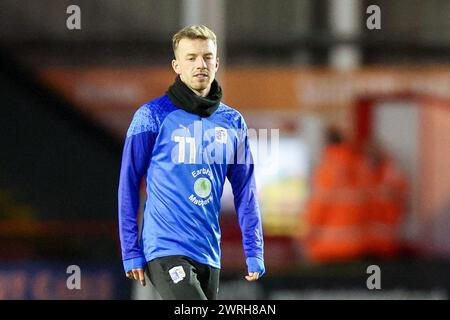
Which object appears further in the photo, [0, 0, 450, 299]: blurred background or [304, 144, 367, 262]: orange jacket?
[0, 0, 450, 299]: blurred background

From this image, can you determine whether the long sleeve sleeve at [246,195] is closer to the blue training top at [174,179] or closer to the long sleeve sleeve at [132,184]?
the blue training top at [174,179]

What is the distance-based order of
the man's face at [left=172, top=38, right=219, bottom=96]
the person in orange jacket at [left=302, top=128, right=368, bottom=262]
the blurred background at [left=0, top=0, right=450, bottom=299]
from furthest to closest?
the blurred background at [left=0, top=0, right=450, bottom=299]
the person in orange jacket at [left=302, top=128, right=368, bottom=262]
the man's face at [left=172, top=38, right=219, bottom=96]

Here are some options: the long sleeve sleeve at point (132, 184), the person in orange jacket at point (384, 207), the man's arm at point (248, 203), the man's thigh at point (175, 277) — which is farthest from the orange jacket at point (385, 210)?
the long sleeve sleeve at point (132, 184)

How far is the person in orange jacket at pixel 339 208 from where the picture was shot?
38.6ft

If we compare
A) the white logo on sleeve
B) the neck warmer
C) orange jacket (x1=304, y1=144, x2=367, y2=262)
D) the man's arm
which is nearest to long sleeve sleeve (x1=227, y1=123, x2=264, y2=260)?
the man's arm

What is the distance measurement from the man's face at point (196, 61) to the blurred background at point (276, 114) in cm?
585

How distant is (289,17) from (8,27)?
2.79 m

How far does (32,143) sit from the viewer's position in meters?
13.2

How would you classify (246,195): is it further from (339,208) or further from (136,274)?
(339,208)

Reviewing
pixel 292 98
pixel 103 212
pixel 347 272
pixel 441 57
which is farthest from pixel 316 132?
pixel 347 272

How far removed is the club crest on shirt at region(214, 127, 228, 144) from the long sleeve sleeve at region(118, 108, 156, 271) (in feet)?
0.80

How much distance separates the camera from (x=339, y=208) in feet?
39.2

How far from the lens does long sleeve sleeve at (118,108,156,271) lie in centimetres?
517

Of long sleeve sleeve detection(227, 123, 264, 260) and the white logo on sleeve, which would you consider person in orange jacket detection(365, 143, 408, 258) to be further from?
the white logo on sleeve
